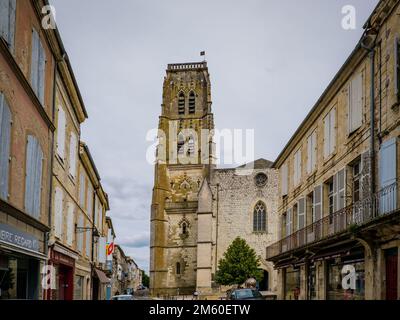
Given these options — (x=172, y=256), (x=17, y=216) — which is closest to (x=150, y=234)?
(x=172, y=256)

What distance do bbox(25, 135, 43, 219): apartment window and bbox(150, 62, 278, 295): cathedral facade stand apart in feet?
134

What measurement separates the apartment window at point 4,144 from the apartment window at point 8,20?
964 mm

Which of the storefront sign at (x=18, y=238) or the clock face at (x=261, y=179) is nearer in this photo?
the storefront sign at (x=18, y=238)

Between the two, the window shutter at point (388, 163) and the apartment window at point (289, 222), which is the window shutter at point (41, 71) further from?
the apartment window at point (289, 222)

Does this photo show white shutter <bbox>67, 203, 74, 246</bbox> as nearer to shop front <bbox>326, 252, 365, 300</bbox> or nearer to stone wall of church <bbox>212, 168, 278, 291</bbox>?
shop front <bbox>326, 252, 365, 300</bbox>

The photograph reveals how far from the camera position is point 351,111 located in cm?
1672

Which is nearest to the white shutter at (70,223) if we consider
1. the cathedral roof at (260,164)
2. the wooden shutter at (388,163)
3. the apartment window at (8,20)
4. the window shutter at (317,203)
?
the window shutter at (317,203)

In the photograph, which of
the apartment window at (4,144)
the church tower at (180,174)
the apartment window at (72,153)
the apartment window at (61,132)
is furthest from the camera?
the church tower at (180,174)

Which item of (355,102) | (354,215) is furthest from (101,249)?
(355,102)

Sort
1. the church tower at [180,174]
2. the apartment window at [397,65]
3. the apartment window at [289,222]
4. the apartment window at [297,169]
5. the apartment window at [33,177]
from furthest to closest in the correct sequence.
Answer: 1. the church tower at [180,174]
2. the apartment window at [289,222]
3. the apartment window at [297,169]
4. the apartment window at [397,65]
5. the apartment window at [33,177]

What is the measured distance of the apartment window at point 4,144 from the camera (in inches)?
340

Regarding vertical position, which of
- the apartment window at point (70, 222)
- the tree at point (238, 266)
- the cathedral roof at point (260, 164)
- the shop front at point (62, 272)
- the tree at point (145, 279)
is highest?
the cathedral roof at point (260, 164)

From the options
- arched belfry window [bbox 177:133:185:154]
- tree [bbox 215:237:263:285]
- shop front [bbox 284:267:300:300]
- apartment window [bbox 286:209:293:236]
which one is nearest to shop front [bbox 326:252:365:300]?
shop front [bbox 284:267:300:300]
